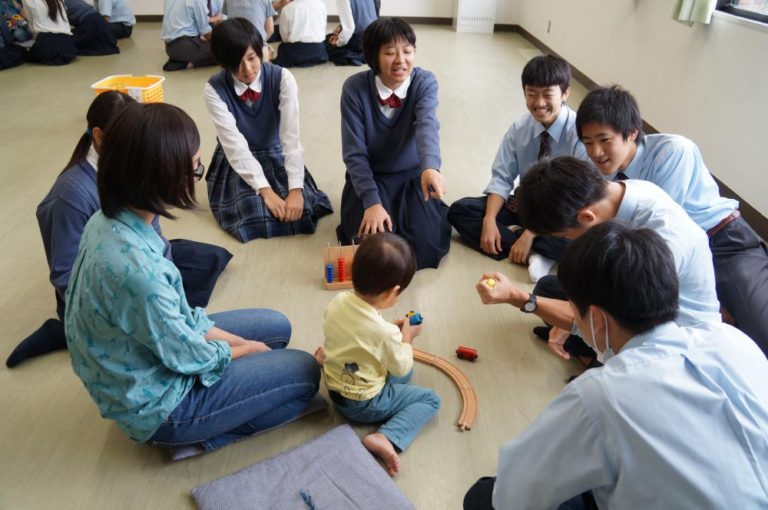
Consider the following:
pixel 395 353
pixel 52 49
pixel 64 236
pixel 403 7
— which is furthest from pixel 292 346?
pixel 403 7

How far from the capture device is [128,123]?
1.13 metres

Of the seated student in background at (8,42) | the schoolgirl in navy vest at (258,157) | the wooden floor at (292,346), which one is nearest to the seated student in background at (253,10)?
the wooden floor at (292,346)

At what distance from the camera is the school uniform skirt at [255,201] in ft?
8.39

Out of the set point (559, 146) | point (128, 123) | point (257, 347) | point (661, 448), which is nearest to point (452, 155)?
point (559, 146)

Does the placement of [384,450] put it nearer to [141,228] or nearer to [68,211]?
[141,228]

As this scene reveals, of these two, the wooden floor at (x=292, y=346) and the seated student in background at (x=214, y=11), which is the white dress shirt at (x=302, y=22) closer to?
the seated student in background at (x=214, y=11)

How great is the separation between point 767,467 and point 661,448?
15 centimetres

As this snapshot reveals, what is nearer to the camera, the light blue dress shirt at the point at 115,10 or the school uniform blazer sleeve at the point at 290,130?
the school uniform blazer sleeve at the point at 290,130

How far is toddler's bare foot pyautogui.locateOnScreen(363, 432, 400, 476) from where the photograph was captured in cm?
146

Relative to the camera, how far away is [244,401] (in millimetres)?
1462

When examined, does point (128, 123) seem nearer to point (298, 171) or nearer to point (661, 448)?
point (661, 448)

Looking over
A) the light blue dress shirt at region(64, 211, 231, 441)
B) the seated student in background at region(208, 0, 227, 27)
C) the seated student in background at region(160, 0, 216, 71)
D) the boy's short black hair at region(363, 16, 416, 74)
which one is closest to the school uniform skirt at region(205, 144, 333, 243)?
the boy's short black hair at region(363, 16, 416, 74)

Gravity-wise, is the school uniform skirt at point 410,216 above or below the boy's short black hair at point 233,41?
below

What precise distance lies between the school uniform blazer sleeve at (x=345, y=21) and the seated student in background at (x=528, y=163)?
3342mm
